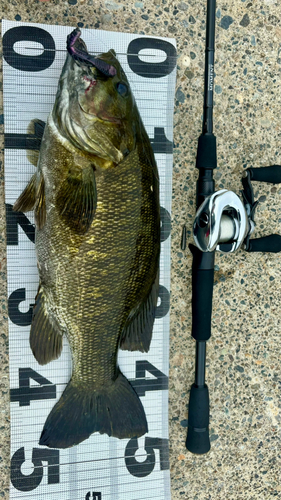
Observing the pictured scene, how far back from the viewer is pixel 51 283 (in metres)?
1.26

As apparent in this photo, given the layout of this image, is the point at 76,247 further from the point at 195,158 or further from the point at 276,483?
the point at 276,483

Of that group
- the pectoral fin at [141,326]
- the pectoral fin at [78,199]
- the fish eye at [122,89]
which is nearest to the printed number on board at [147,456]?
the pectoral fin at [141,326]

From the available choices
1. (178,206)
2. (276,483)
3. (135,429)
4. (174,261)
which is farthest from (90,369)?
(276,483)

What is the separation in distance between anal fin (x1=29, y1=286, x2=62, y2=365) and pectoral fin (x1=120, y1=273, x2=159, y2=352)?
0.25m

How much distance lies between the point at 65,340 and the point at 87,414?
1.00ft

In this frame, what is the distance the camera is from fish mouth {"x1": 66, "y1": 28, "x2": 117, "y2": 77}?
1.10 meters

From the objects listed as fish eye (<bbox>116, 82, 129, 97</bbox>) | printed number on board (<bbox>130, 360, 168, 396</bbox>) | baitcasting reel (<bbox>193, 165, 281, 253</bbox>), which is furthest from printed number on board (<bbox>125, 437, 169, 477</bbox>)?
fish eye (<bbox>116, 82, 129, 97</bbox>)

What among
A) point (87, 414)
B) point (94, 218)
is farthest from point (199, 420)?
point (94, 218)

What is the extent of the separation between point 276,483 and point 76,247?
5.31 feet

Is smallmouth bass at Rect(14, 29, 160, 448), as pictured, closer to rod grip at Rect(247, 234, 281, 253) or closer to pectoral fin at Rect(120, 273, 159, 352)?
pectoral fin at Rect(120, 273, 159, 352)

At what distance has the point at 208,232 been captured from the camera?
4.60ft

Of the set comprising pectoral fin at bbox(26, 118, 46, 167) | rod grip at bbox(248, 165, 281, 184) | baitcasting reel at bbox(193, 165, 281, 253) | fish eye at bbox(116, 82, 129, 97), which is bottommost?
baitcasting reel at bbox(193, 165, 281, 253)

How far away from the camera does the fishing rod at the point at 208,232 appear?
56.5 inches

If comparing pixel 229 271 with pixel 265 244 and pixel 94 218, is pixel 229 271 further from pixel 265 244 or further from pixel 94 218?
pixel 94 218
